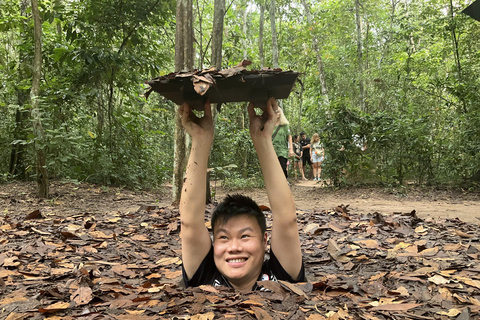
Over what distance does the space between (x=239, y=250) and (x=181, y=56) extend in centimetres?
437

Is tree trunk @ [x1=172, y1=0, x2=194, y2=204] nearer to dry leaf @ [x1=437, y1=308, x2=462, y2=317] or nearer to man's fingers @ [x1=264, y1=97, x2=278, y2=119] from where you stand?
man's fingers @ [x1=264, y1=97, x2=278, y2=119]

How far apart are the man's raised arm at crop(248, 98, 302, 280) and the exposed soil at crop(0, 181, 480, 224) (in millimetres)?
3667

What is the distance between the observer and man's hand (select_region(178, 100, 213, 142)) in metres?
2.39

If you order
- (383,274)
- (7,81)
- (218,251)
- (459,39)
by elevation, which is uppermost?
(459,39)

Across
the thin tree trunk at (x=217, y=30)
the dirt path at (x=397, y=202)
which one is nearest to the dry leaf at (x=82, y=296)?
the thin tree trunk at (x=217, y=30)

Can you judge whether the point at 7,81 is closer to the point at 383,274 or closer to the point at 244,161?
the point at 244,161

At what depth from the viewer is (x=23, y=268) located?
2975 millimetres

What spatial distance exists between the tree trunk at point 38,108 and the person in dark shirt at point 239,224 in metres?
4.93

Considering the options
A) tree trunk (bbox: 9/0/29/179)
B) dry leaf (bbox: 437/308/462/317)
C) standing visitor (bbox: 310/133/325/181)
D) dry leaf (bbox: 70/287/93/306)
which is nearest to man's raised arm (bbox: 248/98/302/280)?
dry leaf (bbox: 437/308/462/317)

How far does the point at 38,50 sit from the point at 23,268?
4.99 meters

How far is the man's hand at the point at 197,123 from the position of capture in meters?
2.39

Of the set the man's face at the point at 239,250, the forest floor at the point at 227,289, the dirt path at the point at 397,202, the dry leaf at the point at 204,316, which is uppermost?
the man's face at the point at 239,250

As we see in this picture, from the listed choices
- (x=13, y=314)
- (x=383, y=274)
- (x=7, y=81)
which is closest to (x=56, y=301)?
(x=13, y=314)

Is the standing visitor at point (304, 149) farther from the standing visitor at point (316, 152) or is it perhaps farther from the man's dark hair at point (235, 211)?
the man's dark hair at point (235, 211)
